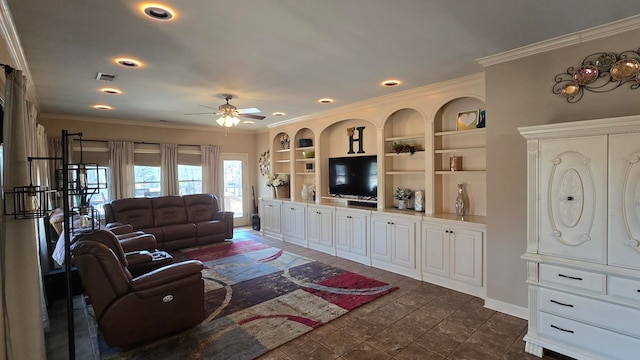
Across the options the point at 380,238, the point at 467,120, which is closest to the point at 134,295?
the point at 380,238

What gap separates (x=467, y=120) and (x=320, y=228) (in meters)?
3.15

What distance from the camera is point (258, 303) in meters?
3.68

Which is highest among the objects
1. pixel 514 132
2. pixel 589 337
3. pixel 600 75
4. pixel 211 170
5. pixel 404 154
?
pixel 600 75

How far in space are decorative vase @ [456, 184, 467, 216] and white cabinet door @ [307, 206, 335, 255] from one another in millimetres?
2218

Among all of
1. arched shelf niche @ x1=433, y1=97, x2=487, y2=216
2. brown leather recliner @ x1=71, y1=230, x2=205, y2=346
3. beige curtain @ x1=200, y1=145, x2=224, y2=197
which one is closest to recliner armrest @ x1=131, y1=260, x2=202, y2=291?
brown leather recliner @ x1=71, y1=230, x2=205, y2=346

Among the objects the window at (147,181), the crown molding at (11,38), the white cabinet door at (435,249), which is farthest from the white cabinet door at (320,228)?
the crown molding at (11,38)

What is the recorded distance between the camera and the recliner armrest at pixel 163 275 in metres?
2.80

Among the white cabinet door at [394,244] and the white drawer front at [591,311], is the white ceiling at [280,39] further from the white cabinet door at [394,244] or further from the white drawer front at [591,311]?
the white drawer front at [591,311]

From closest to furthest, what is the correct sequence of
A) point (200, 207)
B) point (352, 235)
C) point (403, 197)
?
point (403, 197) → point (352, 235) → point (200, 207)

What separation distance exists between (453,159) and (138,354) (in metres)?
4.22

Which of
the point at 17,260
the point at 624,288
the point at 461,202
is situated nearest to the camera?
the point at 17,260

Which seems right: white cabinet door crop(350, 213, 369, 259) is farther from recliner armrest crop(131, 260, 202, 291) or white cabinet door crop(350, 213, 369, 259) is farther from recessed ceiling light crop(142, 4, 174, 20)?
recessed ceiling light crop(142, 4, 174, 20)

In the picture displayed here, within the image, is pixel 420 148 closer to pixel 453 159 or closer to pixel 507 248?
pixel 453 159

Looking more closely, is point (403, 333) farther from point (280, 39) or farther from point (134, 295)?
point (280, 39)
